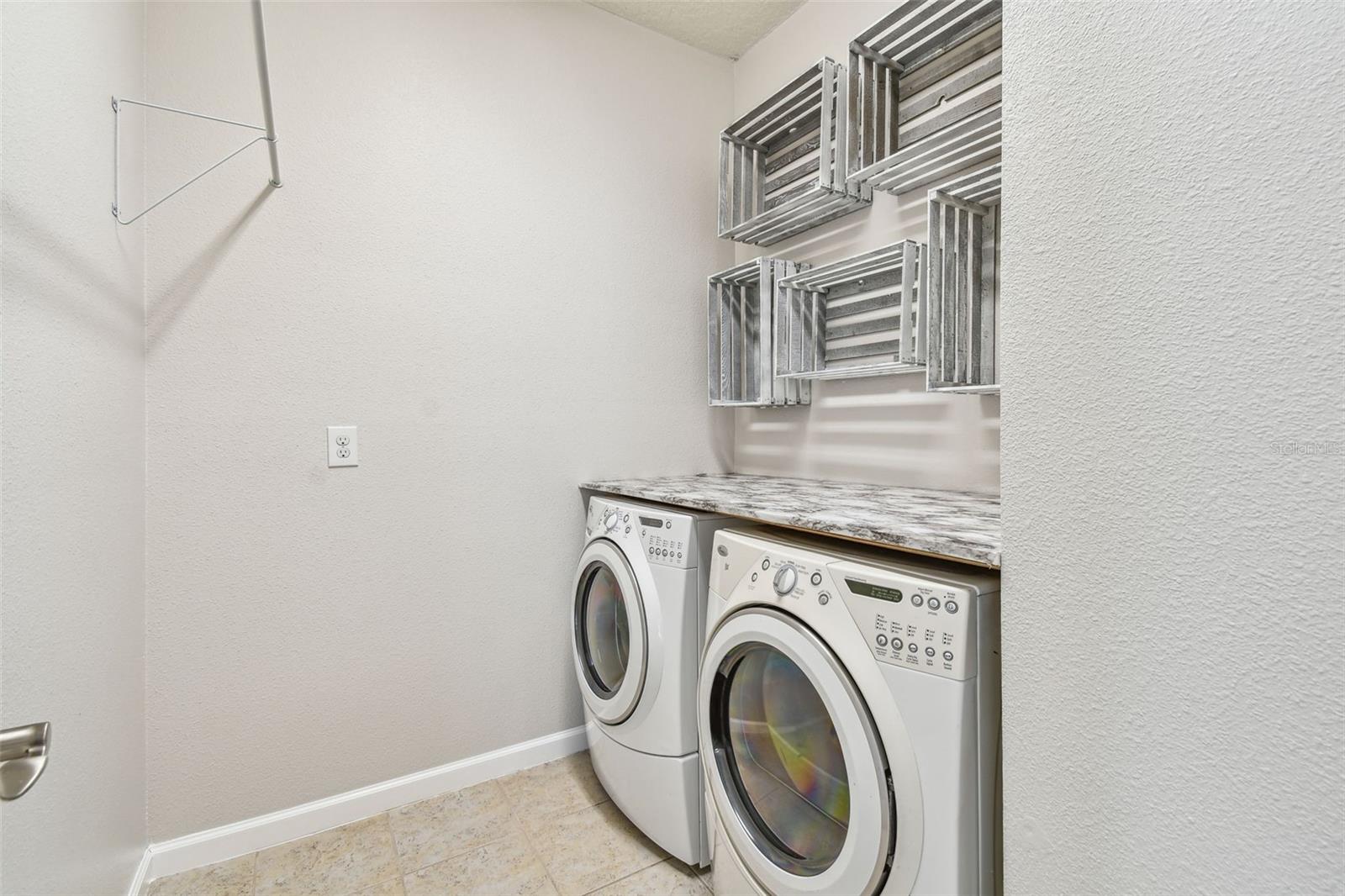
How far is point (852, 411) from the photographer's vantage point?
2006 mm

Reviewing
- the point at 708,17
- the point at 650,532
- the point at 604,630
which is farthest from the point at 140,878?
the point at 708,17

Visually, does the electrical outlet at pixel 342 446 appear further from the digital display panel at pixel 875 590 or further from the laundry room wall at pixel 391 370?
the digital display panel at pixel 875 590

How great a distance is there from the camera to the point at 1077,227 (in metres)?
0.67

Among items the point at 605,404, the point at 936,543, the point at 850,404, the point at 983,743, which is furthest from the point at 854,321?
the point at 983,743

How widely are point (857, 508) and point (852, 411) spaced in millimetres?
759

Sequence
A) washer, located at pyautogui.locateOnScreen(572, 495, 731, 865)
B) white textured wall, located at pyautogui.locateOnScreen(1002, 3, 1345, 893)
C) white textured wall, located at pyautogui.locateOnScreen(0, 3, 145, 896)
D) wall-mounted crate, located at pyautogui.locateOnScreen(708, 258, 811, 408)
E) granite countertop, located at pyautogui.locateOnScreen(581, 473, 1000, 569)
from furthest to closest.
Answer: wall-mounted crate, located at pyautogui.locateOnScreen(708, 258, 811, 408), washer, located at pyautogui.locateOnScreen(572, 495, 731, 865), granite countertop, located at pyautogui.locateOnScreen(581, 473, 1000, 569), white textured wall, located at pyautogui.locateOnScreen(0, 3, 145, 896), white textured wall, located at pyautogui.locateOnScreen(1002, 3, 1345, 893)

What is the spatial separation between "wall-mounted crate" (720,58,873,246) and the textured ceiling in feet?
1.35

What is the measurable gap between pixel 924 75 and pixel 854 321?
2.37ft

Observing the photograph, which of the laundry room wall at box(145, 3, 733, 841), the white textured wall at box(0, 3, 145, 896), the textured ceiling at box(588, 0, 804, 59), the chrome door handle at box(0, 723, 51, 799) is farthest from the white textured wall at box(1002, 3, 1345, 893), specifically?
the textured ceiling at box(588, 0, 804, 59)

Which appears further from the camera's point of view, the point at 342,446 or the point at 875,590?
the point at 342,446

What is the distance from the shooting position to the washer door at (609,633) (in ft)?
5.20

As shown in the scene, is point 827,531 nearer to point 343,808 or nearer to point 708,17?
point 343,808

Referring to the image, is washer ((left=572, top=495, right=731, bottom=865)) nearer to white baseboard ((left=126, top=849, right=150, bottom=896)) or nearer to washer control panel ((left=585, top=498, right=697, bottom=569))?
washer control panel ((left=585, top=498, right=697, bottom=569))

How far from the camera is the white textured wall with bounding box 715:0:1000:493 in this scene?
1.67 m
